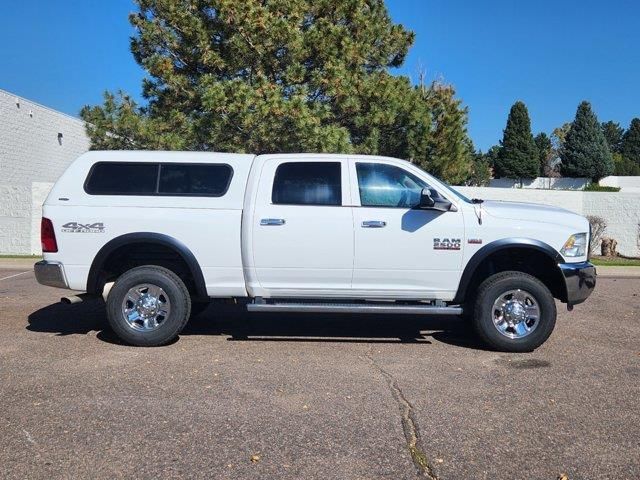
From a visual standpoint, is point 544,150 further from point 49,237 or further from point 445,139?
point 49,237

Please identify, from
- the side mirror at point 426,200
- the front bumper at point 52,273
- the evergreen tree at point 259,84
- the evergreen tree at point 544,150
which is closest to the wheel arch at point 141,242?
the front bumper at point 52,273

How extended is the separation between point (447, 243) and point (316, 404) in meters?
2.52

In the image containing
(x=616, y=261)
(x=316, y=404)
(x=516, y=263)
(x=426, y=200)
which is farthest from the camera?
(x=616, y=261)

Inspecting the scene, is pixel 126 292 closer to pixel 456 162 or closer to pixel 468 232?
pixel 468 232

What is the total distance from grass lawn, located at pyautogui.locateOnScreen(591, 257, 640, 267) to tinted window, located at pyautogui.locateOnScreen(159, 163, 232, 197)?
12.2m

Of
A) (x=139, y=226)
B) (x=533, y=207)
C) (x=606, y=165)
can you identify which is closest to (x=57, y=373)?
(x=139, y=226)

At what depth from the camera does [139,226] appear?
6707 millimetres

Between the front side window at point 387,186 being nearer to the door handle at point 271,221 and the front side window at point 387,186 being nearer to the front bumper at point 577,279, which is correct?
the door handle at point 271,221

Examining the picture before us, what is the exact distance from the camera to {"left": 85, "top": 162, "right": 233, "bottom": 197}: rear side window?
687 centimetres

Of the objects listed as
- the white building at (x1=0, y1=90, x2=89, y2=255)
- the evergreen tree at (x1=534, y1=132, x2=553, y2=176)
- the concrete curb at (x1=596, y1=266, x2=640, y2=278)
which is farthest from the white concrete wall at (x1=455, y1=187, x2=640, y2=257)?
the evergreen tree at (x1=534, y1=132, x2=553, y2=176)

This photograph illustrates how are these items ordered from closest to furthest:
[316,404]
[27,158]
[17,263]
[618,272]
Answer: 1. [316,404]
2. [618,272]
3. [17,263]
4. [27,158]

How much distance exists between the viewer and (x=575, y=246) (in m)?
6.69

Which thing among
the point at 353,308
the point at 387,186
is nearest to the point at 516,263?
the point at 387,186

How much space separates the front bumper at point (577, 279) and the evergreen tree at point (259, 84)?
→ 857 cm
